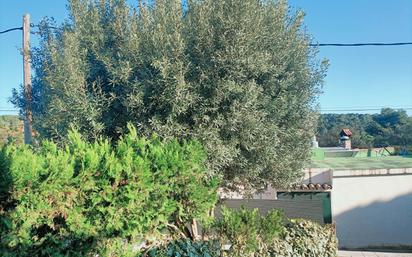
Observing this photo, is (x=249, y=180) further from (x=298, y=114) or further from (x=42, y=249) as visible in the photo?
(x=42, y=249)

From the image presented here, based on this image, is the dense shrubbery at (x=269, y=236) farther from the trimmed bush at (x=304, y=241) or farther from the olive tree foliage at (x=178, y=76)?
the olive tree foliage at (x=178, y=76)

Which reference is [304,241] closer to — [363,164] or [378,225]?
[378,225]

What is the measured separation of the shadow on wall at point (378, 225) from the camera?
11.6 m

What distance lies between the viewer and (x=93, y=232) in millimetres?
3287

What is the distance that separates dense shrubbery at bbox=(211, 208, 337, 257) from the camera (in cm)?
488

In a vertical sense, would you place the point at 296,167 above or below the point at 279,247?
above

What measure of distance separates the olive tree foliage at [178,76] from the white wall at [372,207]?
7.04 meters

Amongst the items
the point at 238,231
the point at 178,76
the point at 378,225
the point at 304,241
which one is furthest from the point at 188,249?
the point at 378,225

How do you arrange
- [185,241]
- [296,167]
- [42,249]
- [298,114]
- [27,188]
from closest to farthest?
1. [27,188]
2. [42,249]
3. [185,241]
4. [298,114]
5. [296,167]

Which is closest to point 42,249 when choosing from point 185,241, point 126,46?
point 185,241

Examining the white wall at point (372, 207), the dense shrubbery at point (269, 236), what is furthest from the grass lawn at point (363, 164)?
the dense shrubbery at point (269, 236)

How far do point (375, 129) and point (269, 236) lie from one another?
45015 mm

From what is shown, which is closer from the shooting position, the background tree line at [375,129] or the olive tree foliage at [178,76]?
the olive tree foliage at [178,76]

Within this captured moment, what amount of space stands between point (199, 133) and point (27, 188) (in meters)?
2.47
